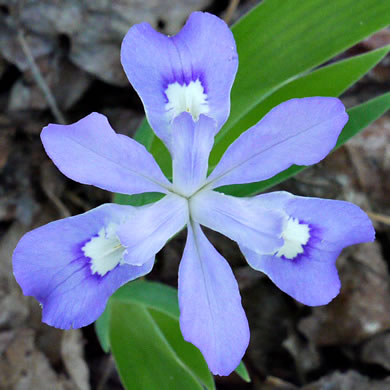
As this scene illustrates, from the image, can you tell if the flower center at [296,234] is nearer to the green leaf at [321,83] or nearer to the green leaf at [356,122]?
the green leaf at [356,122]

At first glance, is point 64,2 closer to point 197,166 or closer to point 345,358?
point 197,166

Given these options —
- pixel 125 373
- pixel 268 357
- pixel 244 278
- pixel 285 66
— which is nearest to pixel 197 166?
pixel 285 66

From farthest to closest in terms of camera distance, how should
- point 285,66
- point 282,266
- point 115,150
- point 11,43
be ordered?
point 11,43 → point 285,66 → point 282,266 → point 115,150

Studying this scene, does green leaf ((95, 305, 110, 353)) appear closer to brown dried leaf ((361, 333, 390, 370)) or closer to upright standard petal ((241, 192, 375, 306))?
upright standard petal ((241, 192, 375, 306))

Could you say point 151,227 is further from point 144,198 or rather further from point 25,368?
point 25,368

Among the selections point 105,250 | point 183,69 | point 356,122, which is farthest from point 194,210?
point 356,122

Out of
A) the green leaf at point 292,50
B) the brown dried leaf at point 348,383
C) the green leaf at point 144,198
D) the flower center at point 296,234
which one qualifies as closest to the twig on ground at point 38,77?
the green leaf at point 292,50

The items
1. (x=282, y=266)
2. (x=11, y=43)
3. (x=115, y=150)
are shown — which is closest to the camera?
(x=115, y=150)
